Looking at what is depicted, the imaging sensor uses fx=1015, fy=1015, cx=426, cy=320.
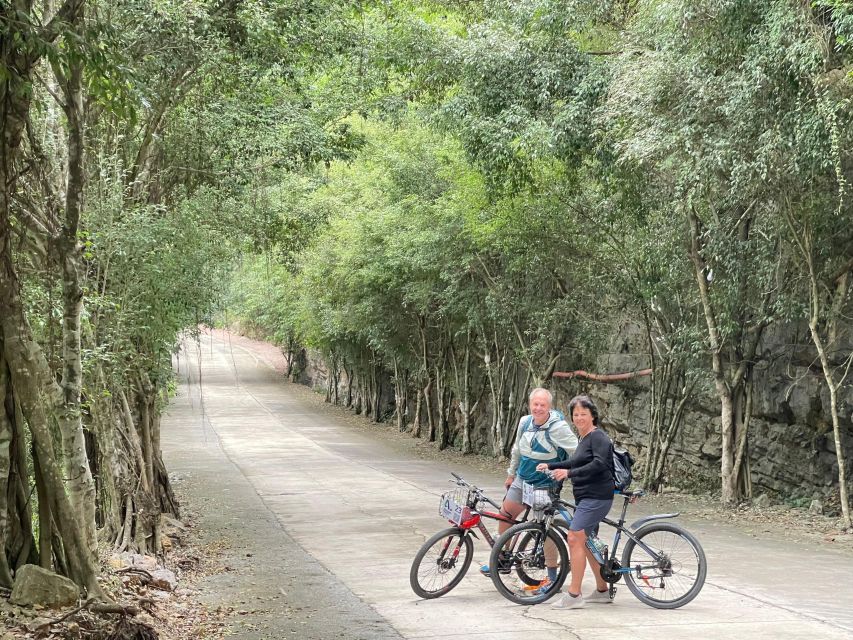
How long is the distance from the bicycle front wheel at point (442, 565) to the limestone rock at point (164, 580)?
7.37 ft

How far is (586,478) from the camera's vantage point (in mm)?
7590

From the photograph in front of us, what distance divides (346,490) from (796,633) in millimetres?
12163

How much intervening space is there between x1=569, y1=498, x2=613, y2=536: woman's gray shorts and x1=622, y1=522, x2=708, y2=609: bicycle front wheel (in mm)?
355

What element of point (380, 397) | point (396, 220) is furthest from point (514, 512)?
point (380, 397)

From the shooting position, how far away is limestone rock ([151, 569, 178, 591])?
8.78 metres

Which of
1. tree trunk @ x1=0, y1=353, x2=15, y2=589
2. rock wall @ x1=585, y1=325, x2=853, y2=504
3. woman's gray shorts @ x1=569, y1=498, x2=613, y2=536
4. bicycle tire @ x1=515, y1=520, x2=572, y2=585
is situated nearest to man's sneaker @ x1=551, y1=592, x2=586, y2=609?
bicycle tire @ x1=515, y1=520, x2=572, y2=585

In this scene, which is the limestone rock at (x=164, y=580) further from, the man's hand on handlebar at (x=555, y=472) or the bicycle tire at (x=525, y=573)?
the man's hand on handlebar at (x=555, y=472)

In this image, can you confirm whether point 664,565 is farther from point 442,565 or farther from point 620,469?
point 442,565

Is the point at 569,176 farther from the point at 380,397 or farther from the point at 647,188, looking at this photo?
the point at 380,397

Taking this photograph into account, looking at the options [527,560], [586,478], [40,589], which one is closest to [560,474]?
[586,478]

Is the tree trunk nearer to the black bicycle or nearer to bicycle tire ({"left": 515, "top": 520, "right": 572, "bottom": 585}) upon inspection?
the black bicycle

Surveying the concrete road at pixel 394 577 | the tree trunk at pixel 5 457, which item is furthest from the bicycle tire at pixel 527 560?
the tree trunk at pixel 5 457

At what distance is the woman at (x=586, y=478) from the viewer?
7.56 metres

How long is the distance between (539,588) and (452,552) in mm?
760
